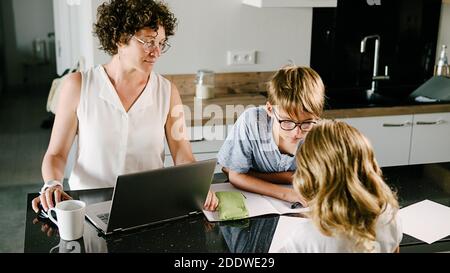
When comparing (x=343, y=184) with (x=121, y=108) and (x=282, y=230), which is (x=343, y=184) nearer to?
(x=282, y=230)

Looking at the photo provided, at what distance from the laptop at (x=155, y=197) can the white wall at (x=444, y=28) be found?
2.75m

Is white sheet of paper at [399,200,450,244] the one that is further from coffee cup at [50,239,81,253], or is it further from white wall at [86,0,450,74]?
white wall at [86,0,450,74]

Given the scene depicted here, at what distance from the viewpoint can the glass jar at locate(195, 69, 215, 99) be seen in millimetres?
3373

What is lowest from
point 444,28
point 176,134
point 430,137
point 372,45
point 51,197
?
point 430,137

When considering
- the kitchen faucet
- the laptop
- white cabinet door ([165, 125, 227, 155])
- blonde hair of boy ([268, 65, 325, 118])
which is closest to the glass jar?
white cabinet door ([165, 125, 227, 155])

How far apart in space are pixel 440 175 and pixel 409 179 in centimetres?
14

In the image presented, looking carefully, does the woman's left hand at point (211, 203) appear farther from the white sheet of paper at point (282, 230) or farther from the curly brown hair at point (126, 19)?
the curly brown hair at point (126, 19)

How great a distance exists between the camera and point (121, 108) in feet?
6.72

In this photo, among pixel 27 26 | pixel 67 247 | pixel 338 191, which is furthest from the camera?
pixel 27 26

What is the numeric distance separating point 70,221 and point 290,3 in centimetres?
213

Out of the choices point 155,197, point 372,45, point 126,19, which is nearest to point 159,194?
point 155,197

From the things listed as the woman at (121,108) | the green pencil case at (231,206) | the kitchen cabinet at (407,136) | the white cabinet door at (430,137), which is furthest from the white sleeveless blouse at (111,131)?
the white cabinet door at (430,137)
